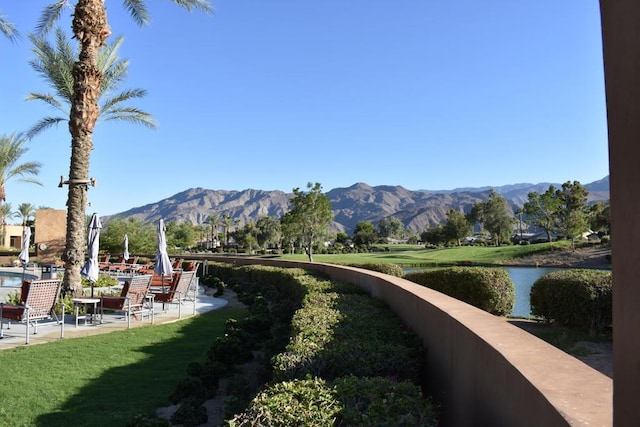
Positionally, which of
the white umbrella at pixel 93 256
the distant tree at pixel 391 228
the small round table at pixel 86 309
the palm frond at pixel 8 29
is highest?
the palm frond at pixel 8 29

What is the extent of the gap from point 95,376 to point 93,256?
19.6 feet

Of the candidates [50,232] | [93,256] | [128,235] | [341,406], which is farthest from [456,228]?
[341,406]

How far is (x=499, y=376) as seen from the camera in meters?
2.67

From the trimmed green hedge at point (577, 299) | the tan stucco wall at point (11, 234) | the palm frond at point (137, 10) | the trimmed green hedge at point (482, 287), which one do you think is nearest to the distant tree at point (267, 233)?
the tan stucco wall at point (11, 234)

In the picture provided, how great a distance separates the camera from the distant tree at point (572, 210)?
6001 cm

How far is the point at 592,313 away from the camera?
884 centimetres

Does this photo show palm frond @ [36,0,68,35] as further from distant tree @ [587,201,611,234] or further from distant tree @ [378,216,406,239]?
distant tree @ [378,216,406,239]

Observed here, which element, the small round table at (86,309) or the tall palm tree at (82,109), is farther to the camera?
the tall palm tree at (82,109)

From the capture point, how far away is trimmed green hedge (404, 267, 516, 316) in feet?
34.4

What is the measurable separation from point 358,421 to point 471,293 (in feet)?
27.7

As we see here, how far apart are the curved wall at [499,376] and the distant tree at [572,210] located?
→ 6164cm

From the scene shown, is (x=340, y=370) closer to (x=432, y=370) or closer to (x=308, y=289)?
(x=432, y=370)

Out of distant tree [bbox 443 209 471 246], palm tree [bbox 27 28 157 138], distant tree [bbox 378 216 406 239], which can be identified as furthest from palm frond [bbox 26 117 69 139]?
distant tree [bbox 378 216 406 239]

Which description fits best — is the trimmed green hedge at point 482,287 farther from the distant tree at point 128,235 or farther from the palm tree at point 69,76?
the distant tree at point 128,235
